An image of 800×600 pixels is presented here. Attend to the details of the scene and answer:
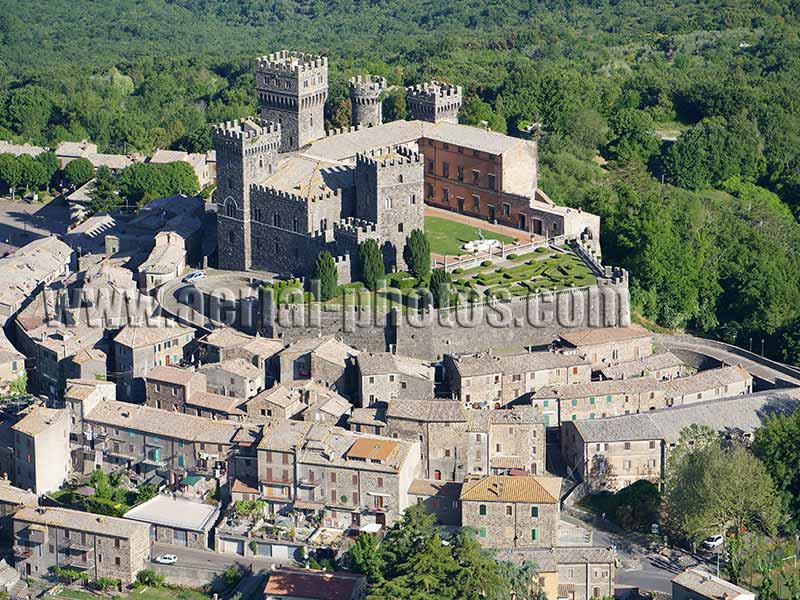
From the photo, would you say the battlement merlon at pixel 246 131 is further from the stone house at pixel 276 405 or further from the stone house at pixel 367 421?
the stone house at pixel 367 421

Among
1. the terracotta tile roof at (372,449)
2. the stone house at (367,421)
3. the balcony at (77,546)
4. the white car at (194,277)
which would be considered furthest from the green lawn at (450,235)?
the balcony at (77,546)

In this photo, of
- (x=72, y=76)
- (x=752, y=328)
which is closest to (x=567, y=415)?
(x=752, y=328)

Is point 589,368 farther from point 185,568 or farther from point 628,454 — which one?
point 185,568

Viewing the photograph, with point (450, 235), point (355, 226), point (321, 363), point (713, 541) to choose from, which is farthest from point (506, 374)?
point (450, 235)

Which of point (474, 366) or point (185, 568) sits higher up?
point (474, 366)

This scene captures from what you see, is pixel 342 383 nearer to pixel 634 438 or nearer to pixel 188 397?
pixel 188 397

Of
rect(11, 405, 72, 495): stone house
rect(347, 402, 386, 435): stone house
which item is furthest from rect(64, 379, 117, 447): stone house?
rect(347, 402, 386, 435): stone house

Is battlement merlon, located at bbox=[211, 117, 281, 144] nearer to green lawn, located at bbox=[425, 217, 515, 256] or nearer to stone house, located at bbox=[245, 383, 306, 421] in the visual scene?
green lawn, located at bbox=[425, 217, 515, 256]
